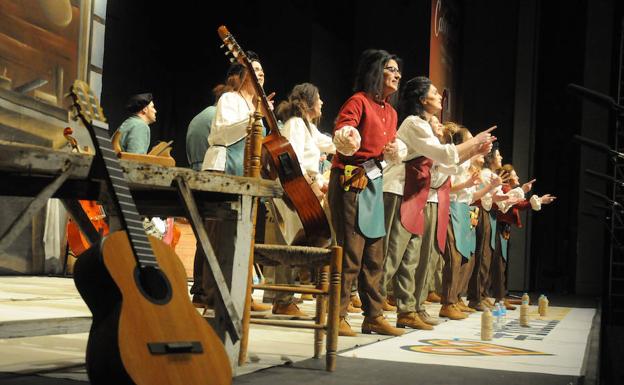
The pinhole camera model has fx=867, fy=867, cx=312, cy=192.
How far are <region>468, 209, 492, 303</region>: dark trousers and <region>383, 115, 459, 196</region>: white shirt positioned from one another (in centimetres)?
249

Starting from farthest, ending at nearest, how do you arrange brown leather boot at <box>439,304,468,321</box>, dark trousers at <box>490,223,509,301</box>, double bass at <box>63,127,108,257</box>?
dark trousers at <box>490,223,509,301</box>, double bass at <box>63,127,108,257</box>, brown leather boot at <box>439,304,468,321</box>

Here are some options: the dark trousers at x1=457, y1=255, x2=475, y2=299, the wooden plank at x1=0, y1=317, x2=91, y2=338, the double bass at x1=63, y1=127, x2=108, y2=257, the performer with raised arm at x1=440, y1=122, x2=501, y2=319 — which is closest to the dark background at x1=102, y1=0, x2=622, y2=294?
the performer with raised arm at x1=440, y1=122, x2=501, y2=319

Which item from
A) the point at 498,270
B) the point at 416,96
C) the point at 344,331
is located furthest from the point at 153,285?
the point at 498,270

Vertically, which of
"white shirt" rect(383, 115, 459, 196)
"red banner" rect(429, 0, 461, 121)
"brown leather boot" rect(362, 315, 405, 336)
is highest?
"red banner" rect(429, 0, 461, 121)

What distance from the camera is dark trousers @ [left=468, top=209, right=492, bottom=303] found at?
24.3 feet

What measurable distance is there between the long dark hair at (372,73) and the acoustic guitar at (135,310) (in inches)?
99.2

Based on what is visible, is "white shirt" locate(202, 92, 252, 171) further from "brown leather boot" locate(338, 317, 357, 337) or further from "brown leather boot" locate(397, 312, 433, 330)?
"brown leather boot" locate(397, 312, 433, 330)

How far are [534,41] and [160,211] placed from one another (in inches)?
414

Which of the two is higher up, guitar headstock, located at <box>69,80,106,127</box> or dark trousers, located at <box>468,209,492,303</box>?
guitar headstock, located at <box>69,80,106,127</box>

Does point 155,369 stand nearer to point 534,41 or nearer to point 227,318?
point 227,318

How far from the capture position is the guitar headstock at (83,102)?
2.33m

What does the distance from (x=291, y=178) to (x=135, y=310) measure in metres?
1.76

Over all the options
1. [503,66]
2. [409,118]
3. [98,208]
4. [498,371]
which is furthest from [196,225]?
[503,66]

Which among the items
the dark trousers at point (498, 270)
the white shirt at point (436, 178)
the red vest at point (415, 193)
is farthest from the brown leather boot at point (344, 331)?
the dark trousers at point (498, 270)
